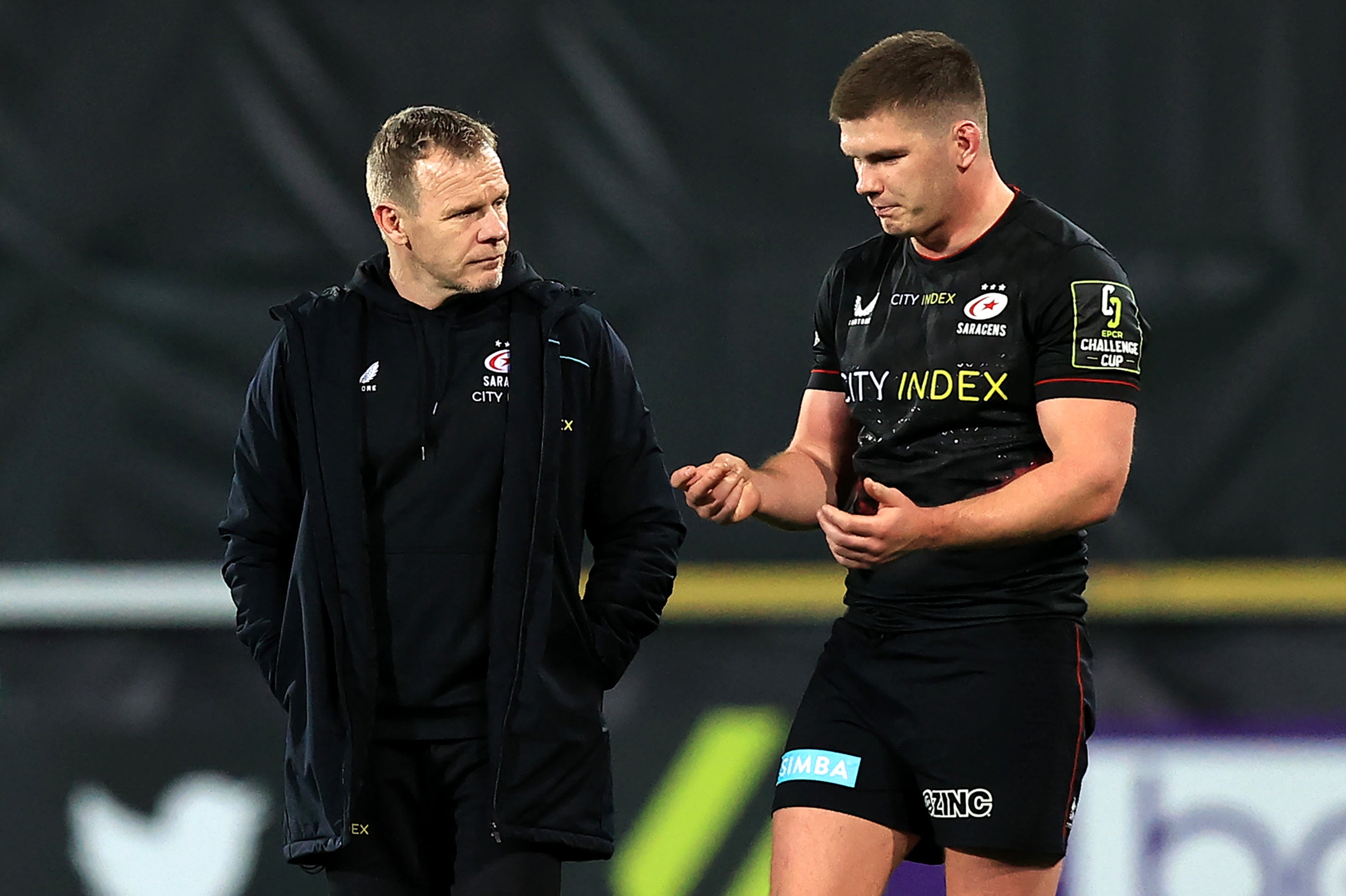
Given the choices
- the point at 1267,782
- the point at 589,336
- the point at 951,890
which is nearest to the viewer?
the point at 951,890

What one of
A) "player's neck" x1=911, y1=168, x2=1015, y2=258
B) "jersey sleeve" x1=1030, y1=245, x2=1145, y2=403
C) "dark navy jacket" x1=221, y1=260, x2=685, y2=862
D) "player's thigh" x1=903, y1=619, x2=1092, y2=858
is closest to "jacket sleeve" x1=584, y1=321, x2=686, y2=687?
"dark navy jacket" x1=221, y1=260, x2=685, y2=862

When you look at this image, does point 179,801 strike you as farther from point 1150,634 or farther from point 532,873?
point 1150,634

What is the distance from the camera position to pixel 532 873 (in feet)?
9.45

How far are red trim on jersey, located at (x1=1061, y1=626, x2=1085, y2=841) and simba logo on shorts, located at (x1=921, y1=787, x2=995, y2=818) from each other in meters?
0.15

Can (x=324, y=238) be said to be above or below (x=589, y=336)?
above

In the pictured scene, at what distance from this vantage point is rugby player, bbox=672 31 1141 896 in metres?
2.82

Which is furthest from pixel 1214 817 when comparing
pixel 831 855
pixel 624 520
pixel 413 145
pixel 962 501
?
pixel 413 145

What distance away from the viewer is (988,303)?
2912 mm

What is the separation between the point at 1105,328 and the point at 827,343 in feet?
1.96

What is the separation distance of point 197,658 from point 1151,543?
2.49 m

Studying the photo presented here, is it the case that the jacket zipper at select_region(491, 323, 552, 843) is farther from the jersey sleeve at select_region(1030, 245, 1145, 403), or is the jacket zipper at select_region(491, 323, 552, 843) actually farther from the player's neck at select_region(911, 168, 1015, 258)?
the jersey sleeve at select_region(1030, 245, 1145, 403)

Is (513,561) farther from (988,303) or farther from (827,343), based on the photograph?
(988,303)

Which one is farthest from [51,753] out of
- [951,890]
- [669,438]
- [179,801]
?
[951,890]

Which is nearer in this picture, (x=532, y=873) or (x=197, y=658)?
(x=532, y=873)
